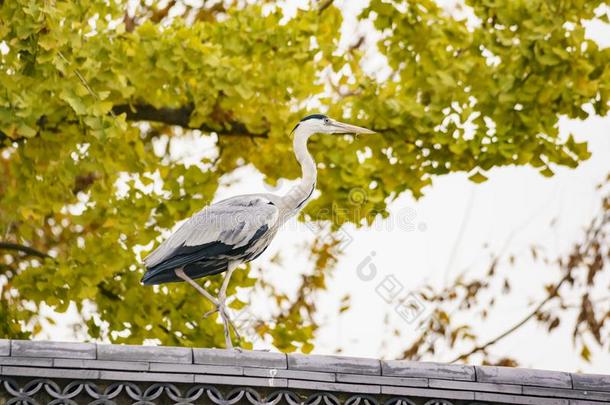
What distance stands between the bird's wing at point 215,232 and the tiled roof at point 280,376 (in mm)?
856

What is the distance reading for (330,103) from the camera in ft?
38.6

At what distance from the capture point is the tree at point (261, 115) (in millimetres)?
10828

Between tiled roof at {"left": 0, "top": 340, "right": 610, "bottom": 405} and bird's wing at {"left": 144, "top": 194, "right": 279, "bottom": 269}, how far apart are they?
33.7 inches

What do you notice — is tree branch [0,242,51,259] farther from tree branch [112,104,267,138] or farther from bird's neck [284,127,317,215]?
bird's neck [284,127,317,215]

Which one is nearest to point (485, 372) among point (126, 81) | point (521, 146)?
point (521, 146)

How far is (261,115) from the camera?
37.9 feet

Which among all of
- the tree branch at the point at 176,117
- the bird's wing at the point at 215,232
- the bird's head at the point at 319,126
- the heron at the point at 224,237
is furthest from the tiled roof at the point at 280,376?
the tree branch at the point at 176,117

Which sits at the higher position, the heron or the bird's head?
the bird's head

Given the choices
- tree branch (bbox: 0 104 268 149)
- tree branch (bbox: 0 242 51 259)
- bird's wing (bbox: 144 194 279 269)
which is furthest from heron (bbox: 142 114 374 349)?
tree branch (bbox: 0 242 51 259)

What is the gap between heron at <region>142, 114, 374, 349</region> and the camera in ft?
26.9

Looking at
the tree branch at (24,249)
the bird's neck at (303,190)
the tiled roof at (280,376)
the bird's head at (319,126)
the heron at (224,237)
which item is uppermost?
the tree branch at (24,249)

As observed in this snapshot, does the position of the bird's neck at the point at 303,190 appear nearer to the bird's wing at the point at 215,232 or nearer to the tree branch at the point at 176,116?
the bird's wing at the point at 215,232

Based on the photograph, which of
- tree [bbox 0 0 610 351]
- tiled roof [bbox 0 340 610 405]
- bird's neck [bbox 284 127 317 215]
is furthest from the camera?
tree [bbox 0 0 610 351]

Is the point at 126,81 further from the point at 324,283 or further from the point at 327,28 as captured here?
the point at 324,283
